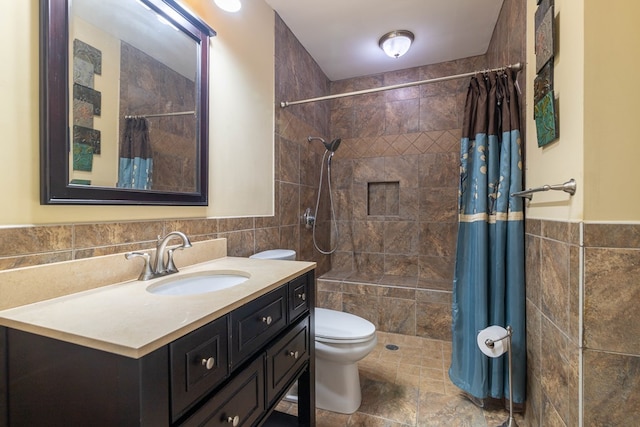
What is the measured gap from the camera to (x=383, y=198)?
310 centimetres

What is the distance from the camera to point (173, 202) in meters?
1.27

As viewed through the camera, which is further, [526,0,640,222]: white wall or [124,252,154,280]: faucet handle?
[124,252,154,280]: faucet handle

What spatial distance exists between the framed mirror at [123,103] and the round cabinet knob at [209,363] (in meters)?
0.69

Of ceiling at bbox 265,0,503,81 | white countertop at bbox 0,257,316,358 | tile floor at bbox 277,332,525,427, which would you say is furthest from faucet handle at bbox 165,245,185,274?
ceiling at bbox 265,0,503,81

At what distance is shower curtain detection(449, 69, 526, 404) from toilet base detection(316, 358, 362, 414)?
2.13 feet

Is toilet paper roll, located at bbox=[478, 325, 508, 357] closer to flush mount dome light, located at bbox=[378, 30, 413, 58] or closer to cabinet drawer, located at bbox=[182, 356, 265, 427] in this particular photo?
cabinet drawer, located at bbox=[182, 356, 265, 427]

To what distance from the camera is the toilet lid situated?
4.94 feet

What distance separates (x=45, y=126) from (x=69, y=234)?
1.12 feet

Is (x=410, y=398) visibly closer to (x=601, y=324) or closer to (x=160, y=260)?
(x=601, y=324)

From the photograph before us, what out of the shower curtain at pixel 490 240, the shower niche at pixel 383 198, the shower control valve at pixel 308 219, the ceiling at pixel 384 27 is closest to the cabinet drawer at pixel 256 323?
the shower curtain at pixel 490 240

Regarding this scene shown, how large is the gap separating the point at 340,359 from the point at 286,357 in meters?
0.55

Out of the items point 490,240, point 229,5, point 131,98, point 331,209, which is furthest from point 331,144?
point 131,98

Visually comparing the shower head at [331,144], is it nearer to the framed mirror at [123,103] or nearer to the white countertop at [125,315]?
the framed mirror at [123,103]

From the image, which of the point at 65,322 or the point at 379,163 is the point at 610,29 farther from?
the point at 379,163
